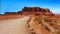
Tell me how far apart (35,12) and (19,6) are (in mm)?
1830

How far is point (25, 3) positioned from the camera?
6.57 m

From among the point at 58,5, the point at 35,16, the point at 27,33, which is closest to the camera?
the point at 27,33

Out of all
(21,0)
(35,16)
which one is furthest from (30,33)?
(35,16)

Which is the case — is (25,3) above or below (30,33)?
above

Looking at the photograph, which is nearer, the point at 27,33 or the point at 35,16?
the point at 27,33

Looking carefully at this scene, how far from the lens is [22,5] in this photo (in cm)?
664

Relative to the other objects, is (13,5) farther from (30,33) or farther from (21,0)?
(30,33)

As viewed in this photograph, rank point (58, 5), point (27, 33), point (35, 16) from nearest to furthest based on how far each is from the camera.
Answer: point (27, 33) < point (58, 5) < point (35, 16)

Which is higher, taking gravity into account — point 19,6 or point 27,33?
point 19,6

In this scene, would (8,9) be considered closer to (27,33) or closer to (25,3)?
(25,3)

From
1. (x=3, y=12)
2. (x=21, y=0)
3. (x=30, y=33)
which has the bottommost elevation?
(x=30, y=33)

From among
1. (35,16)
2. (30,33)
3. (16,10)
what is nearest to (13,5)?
(16,10)

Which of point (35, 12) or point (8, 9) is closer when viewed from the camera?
point (8, 9)

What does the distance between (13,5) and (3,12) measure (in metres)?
0.50
